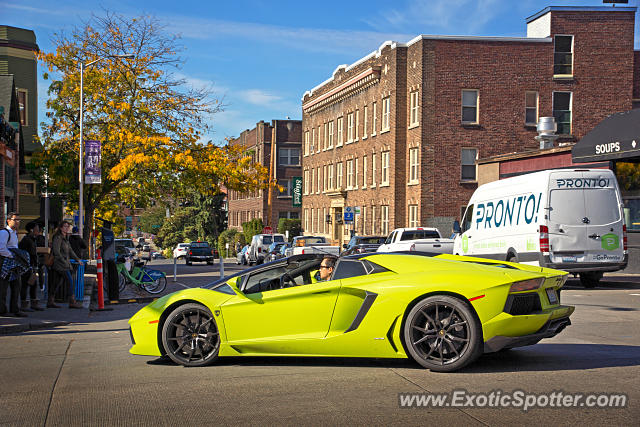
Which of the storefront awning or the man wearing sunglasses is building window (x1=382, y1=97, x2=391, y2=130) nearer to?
the storefront awning

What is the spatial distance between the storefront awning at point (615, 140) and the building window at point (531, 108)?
1655 centimetres

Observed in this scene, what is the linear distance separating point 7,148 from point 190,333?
2086 cm

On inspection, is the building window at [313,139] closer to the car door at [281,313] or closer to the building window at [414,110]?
the building window at [414,110]

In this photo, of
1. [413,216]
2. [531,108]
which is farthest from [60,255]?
[531,108]

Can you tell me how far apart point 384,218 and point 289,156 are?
1426 inches

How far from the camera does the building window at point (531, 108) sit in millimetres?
46031

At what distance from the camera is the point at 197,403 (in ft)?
22.8

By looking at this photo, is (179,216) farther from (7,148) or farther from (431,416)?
(431,416)

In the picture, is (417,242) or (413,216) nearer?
(417,242)

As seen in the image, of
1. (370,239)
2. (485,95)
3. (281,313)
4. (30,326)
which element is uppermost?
(485,95)

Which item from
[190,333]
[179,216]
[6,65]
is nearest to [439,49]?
[6,65]

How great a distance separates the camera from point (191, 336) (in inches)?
354

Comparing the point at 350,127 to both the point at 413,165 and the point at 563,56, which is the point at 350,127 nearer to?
the point at 413,165

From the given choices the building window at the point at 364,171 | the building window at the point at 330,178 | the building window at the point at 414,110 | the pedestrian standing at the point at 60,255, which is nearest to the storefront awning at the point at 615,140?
the building window at the point at 414,110
